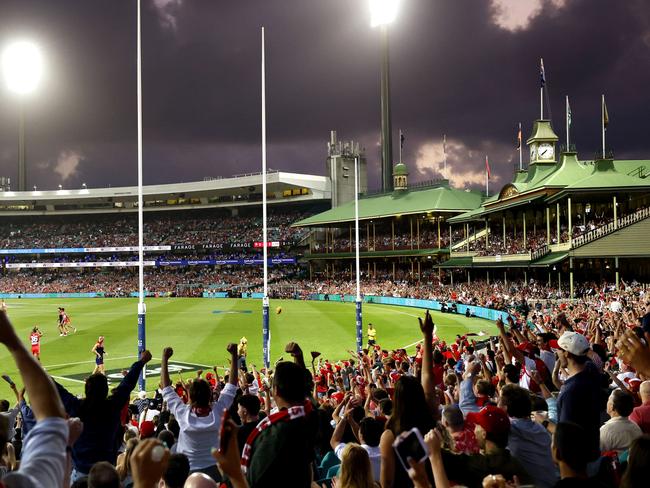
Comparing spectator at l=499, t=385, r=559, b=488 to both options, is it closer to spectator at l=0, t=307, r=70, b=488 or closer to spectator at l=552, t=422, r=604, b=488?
spectator at l=552, t=422, r=604, b=488

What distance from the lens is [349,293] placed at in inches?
2657

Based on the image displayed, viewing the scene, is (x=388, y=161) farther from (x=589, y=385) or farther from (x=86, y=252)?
(x=589, y=385)

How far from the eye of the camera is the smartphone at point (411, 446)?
275 centimetres

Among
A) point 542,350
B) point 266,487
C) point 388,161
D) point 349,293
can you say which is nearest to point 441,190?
point 388,161

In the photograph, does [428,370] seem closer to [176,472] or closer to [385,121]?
[176,472]

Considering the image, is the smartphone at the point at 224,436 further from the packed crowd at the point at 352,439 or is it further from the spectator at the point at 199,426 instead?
the spectator at the point at 199,426

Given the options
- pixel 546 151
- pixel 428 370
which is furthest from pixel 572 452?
pixel 546 151

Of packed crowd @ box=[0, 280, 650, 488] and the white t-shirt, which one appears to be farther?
the white t-shirt

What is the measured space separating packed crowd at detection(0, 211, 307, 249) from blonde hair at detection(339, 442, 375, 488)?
86.7 metres

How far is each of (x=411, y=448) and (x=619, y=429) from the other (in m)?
3.73

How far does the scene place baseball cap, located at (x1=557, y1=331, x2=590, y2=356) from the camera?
5750 mm

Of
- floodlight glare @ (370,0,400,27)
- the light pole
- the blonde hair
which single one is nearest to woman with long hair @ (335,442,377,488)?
the blonde hair

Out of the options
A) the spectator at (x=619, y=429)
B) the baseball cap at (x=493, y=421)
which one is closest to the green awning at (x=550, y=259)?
the spectator at (x=619, y=429)

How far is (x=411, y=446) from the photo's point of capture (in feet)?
9.09
